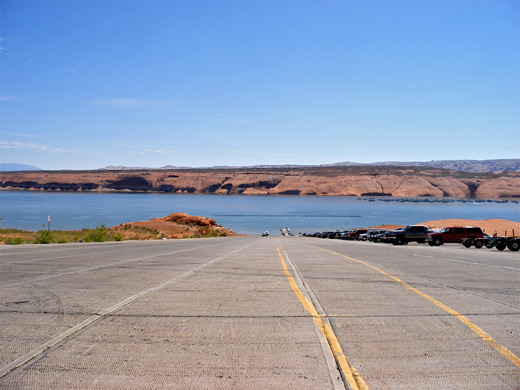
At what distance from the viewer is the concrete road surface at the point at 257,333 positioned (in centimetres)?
477

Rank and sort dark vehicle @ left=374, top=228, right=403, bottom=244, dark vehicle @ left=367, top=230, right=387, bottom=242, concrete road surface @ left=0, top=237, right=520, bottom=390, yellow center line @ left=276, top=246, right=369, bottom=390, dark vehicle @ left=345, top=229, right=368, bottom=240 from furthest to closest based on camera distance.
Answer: dark vehicle @ left=345, top=229, right=368, bottom=240
dark vehicle @ left=367, top=230, right=387, bottom=242
dark vehicle @ left=374, top=228, right=403, bottom=244
concrete road surface @ left=0, top=237, right=520, bottom=390
yellow center line @ left=276, top=246, right=369, bottom=390

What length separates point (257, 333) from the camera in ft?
20.8

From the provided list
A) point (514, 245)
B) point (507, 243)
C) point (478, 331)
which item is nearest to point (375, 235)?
point (507, 243)

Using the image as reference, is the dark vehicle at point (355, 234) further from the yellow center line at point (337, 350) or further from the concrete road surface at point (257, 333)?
the yellow center line at point (337, 350)

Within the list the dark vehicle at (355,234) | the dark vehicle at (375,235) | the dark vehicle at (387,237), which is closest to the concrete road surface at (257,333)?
the dark vehicle at (387,237)

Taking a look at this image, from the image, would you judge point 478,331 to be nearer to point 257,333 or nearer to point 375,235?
point 257,333

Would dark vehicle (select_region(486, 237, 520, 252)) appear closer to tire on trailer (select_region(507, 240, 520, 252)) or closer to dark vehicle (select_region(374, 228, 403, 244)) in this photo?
tire on trailer (select_region(507, 240, 520, 252))

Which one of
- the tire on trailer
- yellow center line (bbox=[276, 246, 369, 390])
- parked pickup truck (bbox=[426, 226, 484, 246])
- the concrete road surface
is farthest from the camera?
parked pickup truck (bbox=[426, 226, 484, 246])

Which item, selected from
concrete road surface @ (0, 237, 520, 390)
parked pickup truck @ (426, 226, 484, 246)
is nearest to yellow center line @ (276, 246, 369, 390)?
concrete road surface @ (0, 237, 520, 390)

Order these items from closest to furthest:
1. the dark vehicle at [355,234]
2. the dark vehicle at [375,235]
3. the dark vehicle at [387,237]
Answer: the dark vehicle at [387,237], the dark vehicle at [375,235], the dark vehicle at [355,234]

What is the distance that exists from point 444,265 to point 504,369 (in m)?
10.9

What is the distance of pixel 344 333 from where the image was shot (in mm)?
6344

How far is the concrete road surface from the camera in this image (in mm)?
4773

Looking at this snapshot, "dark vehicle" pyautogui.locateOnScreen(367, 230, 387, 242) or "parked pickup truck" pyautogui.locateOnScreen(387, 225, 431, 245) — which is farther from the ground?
"parked pickup truck" pyautogui.locateOnScreen(387, 225, 431, 245)
